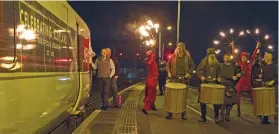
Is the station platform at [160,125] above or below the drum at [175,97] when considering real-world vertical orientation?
below

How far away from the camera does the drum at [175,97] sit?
938 centimetres

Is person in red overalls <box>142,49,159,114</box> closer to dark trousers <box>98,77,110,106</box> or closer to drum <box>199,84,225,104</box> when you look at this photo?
dark trousers <box>98,77,110,106</box>

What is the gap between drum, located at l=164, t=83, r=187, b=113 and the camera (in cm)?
938

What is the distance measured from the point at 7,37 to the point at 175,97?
593cm

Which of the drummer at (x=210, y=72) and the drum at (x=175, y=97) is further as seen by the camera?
the drummer at (x=210, y=72)

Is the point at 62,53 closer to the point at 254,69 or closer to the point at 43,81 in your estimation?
the point at 43,81

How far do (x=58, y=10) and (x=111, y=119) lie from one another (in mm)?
3672

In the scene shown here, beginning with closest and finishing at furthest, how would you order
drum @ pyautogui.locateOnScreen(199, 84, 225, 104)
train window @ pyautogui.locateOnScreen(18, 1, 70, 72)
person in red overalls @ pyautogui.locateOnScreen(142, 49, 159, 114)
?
train window @ pyautogui.locateOnScreen(18, 1, 70, 72), drum @ pyautogui.locateOnScreen(199, 84, 225, 104), person in red overalls @ pyautogui.locateOnScreen(142, 49, 159, 114)

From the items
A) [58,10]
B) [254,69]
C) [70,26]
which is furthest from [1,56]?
[254,69]

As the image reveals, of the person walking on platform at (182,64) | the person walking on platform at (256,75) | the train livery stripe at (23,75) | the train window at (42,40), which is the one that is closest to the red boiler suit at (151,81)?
the person walking on platform at (182,64)

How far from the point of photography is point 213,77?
31.3 feet

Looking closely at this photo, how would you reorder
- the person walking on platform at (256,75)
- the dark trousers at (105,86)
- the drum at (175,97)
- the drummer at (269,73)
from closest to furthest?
the drum at (175,97) < the drummer at (269,73) < the person walking on platform at (256,75) < the dark trousers at (105,86)

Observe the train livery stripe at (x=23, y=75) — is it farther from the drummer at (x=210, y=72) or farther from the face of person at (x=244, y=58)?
the face of person at (x=244, y=58)

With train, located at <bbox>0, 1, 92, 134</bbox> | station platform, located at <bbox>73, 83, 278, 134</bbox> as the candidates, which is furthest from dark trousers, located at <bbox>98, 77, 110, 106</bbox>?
train, located at <bbox>0, 1, 92, 134</bbox>
